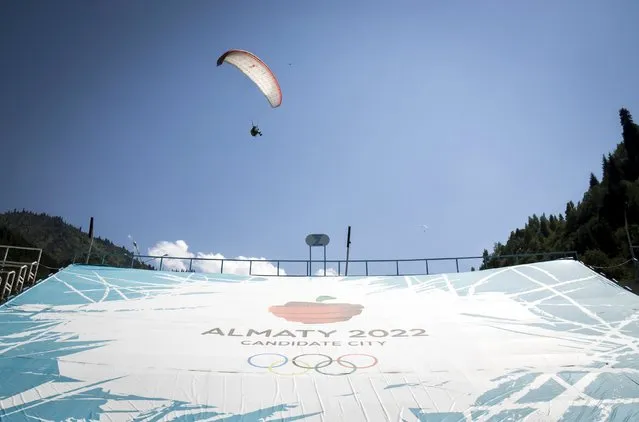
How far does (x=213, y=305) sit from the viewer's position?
12805mm

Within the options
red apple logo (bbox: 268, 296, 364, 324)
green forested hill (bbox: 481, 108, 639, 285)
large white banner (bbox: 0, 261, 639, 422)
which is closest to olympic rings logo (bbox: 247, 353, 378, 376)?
large white banner (bbox: 0, 261, 639, 422)

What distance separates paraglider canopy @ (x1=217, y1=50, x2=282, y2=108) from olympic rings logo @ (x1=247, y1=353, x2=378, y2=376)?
939 cm

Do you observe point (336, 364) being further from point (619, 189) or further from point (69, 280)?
point (619, 189)

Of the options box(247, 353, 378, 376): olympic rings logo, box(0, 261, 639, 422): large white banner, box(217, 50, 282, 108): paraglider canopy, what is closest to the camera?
box(0, 261, 639, 422): large white banner

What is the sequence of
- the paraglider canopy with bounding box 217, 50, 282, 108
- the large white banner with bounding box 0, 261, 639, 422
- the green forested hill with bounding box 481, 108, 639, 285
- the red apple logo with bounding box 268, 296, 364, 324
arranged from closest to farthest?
the large white banner with bounding box 0, 261, 639, 422 → the red apple logo with bounding box 268, 296, 364, 324 → the paraglider canopy with bounding box 217, 50, 282, 108 → the green forested hill with bounding box 481, 108, 639, 285

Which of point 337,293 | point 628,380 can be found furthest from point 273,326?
point 628,380

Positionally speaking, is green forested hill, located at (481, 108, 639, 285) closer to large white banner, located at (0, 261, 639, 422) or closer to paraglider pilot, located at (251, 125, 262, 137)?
large white banner, located at (0, 261, 639, 422)

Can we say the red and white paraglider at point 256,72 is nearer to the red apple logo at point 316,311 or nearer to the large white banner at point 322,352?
the red apple logo at point 316,311

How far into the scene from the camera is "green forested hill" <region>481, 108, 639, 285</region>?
6100 centimetres

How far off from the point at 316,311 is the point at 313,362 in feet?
12.3

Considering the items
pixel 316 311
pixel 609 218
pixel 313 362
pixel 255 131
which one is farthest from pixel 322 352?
pixel 609 218

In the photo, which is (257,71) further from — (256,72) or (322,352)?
(322,352)

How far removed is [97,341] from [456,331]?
9.16 metres

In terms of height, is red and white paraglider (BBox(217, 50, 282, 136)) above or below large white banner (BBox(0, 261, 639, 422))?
above
